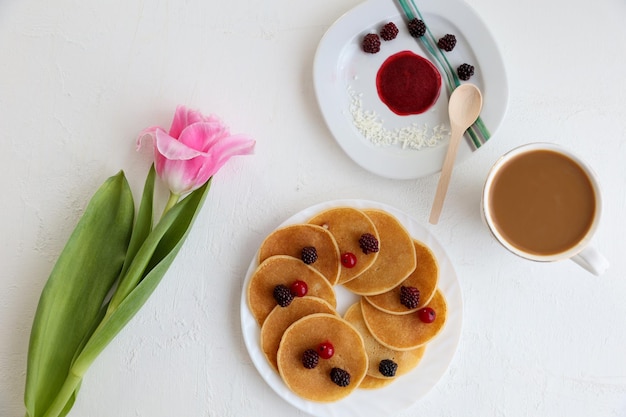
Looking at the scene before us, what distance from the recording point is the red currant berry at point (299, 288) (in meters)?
1.16

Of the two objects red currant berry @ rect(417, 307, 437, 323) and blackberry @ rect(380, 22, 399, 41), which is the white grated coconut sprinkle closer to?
blackberry @ rect(380, 22, 399, 41)

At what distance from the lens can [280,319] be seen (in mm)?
1185

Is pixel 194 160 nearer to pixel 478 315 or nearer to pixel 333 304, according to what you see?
pixel 333 304

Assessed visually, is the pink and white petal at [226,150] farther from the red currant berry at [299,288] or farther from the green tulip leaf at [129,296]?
the red currant berry at [299,288]

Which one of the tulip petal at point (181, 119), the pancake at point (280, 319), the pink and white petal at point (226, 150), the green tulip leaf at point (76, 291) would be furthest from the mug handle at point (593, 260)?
the green tulip leaf at point (76, 291)

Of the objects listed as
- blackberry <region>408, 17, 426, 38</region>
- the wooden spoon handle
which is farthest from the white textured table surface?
blackberry <region>408, 17, 426, 38</region>

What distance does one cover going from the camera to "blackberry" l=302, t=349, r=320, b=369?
114 cm

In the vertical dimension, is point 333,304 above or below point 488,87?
below

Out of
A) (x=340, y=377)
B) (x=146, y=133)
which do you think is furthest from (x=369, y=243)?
(x=146, y=133)

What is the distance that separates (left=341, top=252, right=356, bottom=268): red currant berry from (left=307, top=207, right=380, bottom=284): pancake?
11mm

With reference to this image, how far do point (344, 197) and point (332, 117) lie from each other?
171 millimetres

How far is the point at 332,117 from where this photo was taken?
1209 mm

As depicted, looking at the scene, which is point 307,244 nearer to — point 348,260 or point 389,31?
point 348,260

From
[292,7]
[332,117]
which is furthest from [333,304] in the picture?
[292,7]
